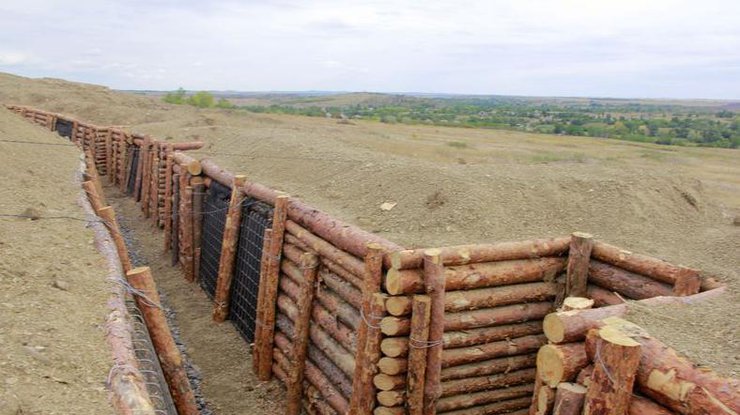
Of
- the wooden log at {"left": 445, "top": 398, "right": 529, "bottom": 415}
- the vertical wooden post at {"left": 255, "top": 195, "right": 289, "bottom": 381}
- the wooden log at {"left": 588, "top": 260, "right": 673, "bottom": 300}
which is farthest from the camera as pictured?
the vertical wooden post at {"left": 255, "top": 195, "right": 289, "bottom": 381}

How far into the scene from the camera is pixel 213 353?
10.3 meters

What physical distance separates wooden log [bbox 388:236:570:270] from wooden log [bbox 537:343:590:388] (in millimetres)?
1941

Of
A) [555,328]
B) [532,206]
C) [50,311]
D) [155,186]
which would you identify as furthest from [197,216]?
[555,328]

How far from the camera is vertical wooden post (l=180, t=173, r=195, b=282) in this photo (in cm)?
1348

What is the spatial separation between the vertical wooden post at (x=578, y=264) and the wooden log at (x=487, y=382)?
3.87 ft

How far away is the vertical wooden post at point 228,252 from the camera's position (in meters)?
11.0

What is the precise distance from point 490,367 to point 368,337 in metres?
1.65

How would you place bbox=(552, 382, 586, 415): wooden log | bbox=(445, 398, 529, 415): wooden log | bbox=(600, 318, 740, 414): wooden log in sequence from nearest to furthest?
bbox=(600, 318, 740, 414): wooden log
bbox=(552, 382, 586, 415): wooden log
bbox=(445, 398, 529, 415): wooden log

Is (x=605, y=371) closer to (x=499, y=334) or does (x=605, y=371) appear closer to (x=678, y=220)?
(x=499, y=334)

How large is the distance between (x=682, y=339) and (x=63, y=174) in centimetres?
1360

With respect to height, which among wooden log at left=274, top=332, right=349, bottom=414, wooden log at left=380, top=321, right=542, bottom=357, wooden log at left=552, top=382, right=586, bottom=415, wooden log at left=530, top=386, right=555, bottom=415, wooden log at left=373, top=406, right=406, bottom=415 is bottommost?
wooden log at left=274, top=332, right=349, bottom=414

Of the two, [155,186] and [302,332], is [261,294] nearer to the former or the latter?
[302,332]

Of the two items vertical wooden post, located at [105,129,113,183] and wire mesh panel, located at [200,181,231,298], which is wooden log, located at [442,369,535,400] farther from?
vertical wooden post, located at [105,129,113,183]

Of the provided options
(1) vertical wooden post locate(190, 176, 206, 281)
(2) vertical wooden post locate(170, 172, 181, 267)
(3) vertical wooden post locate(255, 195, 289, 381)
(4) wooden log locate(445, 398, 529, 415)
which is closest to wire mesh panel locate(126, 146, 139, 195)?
(2) vertical wooden post locate(170, 172, 181, 267)
